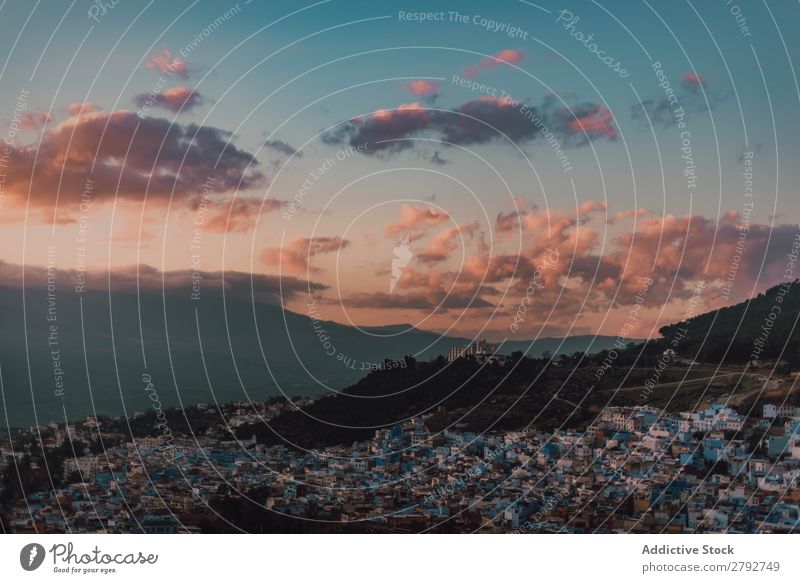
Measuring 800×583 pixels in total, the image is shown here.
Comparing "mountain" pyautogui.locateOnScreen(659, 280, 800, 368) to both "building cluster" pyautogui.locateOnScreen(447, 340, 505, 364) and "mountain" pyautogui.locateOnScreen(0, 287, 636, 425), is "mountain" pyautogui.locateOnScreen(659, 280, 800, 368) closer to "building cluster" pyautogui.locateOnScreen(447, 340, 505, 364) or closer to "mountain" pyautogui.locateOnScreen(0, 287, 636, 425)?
"building cluster" pyautogui.locateOnScreen(447, 340, 505, 364)

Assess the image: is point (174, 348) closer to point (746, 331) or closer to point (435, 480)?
point (435, 480)

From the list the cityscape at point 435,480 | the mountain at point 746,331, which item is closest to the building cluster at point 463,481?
the cityscape at point 435,480

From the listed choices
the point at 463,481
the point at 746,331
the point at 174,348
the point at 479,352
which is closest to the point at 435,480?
the point at 463,481

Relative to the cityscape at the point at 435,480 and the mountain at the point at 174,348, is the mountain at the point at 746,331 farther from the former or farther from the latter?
the mountain at the point at 174,348

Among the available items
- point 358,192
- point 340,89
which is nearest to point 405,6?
point 340,89
